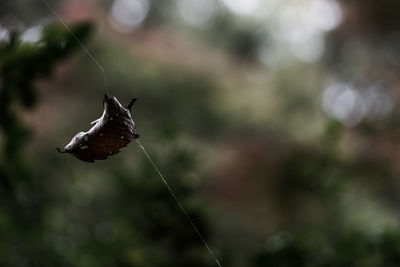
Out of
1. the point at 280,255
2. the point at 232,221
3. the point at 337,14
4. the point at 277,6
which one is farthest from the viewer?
Answer: the point at 277,6

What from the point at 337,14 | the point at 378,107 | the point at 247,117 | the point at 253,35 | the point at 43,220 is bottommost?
the point at 43,220

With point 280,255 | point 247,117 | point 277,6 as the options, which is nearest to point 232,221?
point 247,117

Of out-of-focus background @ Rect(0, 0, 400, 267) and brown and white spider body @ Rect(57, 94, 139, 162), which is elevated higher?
out-of-focus background @ Rect(0, 0, 400, 267)

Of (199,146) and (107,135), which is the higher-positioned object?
(199,146)

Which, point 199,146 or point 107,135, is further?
point 199,146

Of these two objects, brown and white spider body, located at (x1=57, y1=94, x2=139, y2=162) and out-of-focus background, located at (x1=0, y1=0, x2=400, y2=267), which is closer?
brown and white spider body, located at (x1=57, y1=94, x2=139, y2=162)

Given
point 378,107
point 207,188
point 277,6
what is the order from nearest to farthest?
point 207,188 → point 378,107 → point 277,6

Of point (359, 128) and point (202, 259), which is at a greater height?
point (359, 128)

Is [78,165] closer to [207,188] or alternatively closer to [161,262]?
[207,188]
